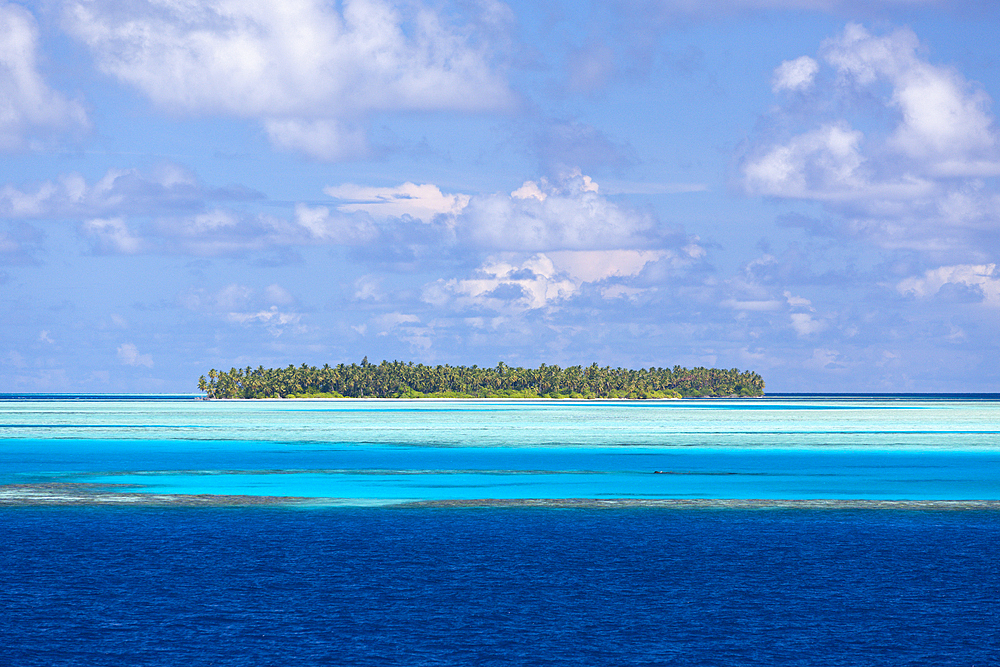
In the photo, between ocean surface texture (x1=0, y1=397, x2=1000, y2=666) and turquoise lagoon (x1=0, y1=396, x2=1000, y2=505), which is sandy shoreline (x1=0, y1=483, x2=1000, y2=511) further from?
turquoise lagoon (x1=0, y1=396, x2=1000, y2=505)

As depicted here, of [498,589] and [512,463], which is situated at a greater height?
[512,463]

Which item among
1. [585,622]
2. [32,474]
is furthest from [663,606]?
[32,474]

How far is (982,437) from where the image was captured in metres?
94.8

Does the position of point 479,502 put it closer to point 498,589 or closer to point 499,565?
point 499,565

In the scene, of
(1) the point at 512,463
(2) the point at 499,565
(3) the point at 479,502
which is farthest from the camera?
(1) the point at 512,463

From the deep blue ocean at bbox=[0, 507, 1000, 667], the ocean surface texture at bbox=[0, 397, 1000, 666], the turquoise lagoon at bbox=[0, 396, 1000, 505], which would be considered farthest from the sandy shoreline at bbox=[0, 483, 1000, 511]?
the deep blue ocean at bbox=[0, 507, 1000, 667]

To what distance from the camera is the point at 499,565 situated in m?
30.0

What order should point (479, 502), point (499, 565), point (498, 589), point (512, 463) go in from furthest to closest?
point (512, 463), point (479, 502), point (499, 565), point (498, 589)

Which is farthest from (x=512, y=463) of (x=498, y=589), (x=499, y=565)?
(x=498, y=589)

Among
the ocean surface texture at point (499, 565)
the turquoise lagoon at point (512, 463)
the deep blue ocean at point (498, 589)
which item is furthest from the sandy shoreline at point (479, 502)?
the deep blue ocean at point (498, 589)

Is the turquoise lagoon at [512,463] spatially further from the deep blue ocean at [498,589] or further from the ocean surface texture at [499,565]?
the deep blue ocean at [498,589]

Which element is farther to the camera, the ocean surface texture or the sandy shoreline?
the sandy shoreline

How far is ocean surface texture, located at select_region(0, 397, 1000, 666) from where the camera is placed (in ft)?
71.8

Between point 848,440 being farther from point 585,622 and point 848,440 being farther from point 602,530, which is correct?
point 585,622
